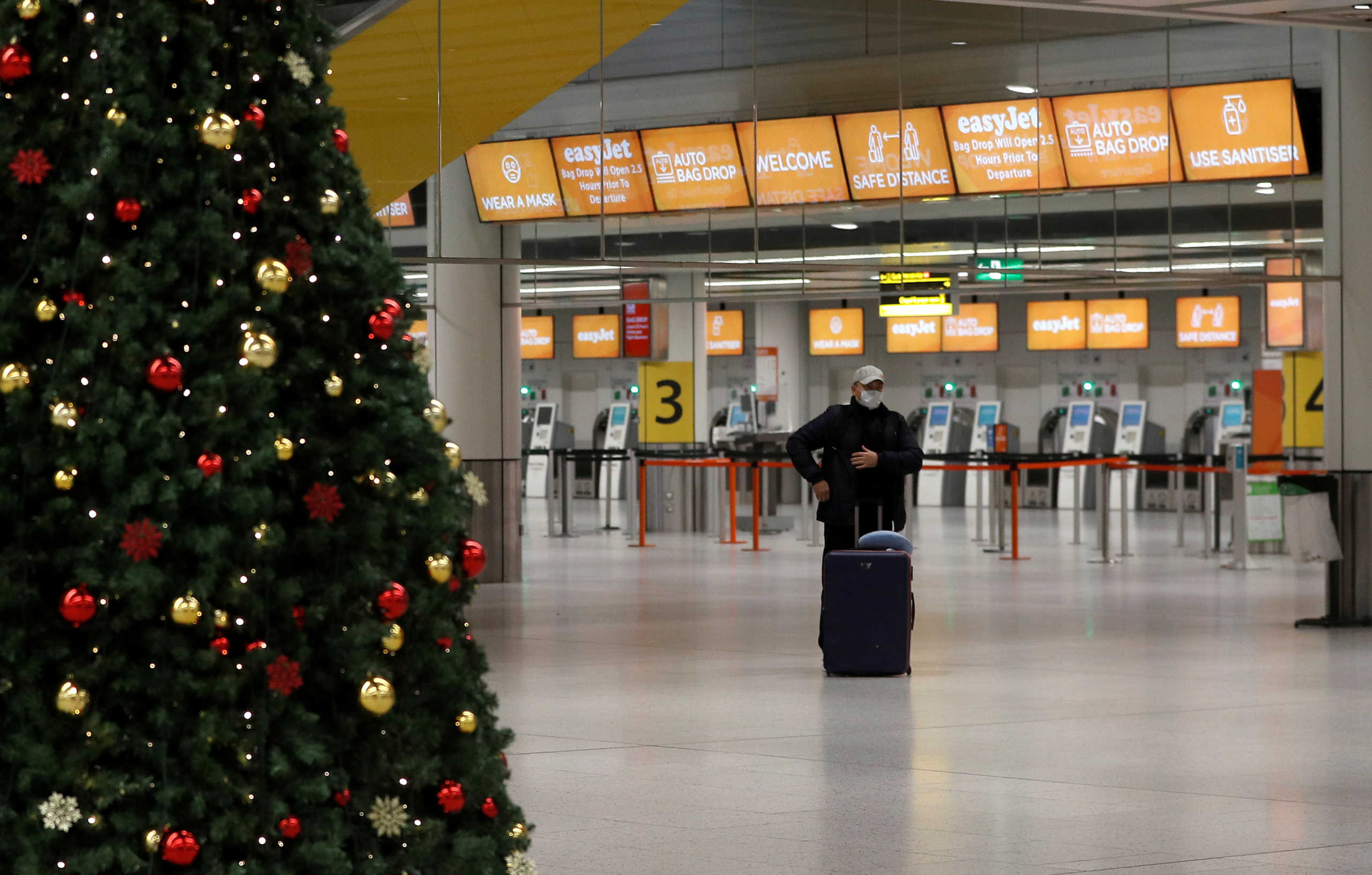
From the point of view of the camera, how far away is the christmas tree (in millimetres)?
2785

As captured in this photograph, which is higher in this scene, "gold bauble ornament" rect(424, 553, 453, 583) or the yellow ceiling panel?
the yellow ceiling panel

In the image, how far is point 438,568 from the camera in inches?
117

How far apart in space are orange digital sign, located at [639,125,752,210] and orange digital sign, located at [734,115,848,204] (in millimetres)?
119

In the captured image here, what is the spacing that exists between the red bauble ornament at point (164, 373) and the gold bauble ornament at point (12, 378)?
6.9 inches

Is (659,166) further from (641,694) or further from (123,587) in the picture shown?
(123,587)

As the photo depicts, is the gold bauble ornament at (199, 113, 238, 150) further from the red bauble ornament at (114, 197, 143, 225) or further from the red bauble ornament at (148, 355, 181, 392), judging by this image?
the red bauble ornament at (148, 355, 181, 392)

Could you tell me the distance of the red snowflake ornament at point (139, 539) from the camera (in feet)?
9.07

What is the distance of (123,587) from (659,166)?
1137cm

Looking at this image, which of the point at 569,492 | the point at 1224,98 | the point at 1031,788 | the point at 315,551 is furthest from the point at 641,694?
the point at 569,492

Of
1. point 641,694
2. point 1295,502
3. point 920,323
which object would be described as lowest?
point 641,694

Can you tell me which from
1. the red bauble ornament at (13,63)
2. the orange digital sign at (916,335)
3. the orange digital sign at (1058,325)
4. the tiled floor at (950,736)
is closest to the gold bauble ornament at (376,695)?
the red bauble ornament at (13,63)

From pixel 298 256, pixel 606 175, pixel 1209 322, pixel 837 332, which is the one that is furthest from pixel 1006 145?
pixel 837 332

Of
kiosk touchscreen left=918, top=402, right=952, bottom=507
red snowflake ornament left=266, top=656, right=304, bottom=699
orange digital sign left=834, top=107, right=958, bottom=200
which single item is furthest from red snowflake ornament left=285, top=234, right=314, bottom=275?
kiosk touchscreen left=918, top=402, right=952, bottom=507

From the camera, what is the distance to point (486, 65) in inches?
448
